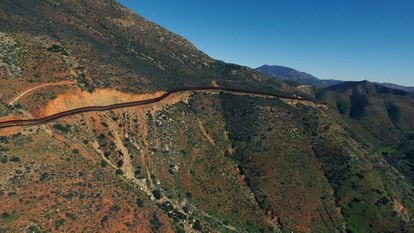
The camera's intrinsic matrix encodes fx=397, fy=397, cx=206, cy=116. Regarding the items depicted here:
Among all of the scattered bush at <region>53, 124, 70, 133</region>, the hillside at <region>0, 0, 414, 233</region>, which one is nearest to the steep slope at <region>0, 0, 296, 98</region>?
the hillside at <region>0, 0, 414, 233</region>

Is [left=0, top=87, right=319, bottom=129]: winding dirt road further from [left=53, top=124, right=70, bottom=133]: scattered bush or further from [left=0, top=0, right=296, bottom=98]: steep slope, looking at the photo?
[left=0, top=0, right=296, bottom=98]: steep slope

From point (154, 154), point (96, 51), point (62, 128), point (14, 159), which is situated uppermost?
point (96, 51)

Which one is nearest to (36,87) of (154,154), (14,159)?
(14,159)

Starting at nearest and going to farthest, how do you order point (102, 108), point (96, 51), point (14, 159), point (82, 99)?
point (14, 159) → point (102, 108) → point (82, 99) → point (96, 51)

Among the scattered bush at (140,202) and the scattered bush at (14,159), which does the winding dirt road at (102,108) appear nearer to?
the scattered bush at (14,159)

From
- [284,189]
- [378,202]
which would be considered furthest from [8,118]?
[378,202]

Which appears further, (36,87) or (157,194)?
(36,87)

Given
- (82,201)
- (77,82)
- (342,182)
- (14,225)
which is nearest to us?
(14,225)

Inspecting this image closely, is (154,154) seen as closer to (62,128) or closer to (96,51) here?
(62,128)

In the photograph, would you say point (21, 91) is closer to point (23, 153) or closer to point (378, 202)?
point (23, 153)
